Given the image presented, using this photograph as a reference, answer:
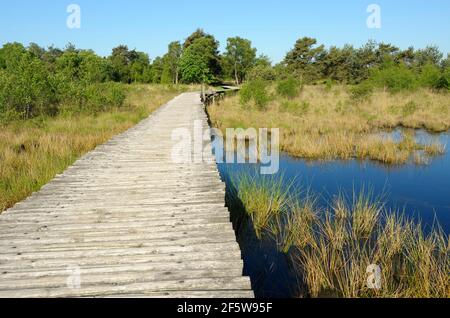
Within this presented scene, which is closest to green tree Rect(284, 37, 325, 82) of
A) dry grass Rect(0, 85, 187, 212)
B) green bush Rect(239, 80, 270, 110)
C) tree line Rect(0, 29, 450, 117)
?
tree line Rect(0, 29, 450, 117)

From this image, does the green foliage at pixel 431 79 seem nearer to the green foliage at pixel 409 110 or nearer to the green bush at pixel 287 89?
the green bush at pixel 287 89

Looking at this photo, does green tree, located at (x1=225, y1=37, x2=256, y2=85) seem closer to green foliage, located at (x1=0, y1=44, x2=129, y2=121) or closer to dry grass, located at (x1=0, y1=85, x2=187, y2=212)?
green foliage, located at (x1=0, y1=44, x2=129, y2=121)

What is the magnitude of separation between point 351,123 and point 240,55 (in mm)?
50150

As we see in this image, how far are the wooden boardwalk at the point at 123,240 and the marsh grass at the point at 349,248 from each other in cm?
121

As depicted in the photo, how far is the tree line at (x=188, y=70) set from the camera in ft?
47.7

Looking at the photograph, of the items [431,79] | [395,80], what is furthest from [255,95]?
[431,79]

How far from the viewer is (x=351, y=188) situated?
7.36 metres

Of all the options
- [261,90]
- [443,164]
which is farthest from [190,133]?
[261,90]

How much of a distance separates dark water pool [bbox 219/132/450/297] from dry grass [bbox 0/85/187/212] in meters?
3.80

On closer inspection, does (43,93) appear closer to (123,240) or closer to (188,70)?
(123,240)

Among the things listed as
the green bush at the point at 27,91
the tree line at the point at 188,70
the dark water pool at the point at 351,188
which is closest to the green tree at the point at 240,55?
the tree line at the point at 188,70

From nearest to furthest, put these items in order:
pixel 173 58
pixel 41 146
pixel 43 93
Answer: pixel 41 146 → pixel 43 93 → pixel 173 58

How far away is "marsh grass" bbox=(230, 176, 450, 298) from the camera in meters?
3.58

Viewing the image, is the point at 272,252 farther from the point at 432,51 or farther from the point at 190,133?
the point at 432,51
